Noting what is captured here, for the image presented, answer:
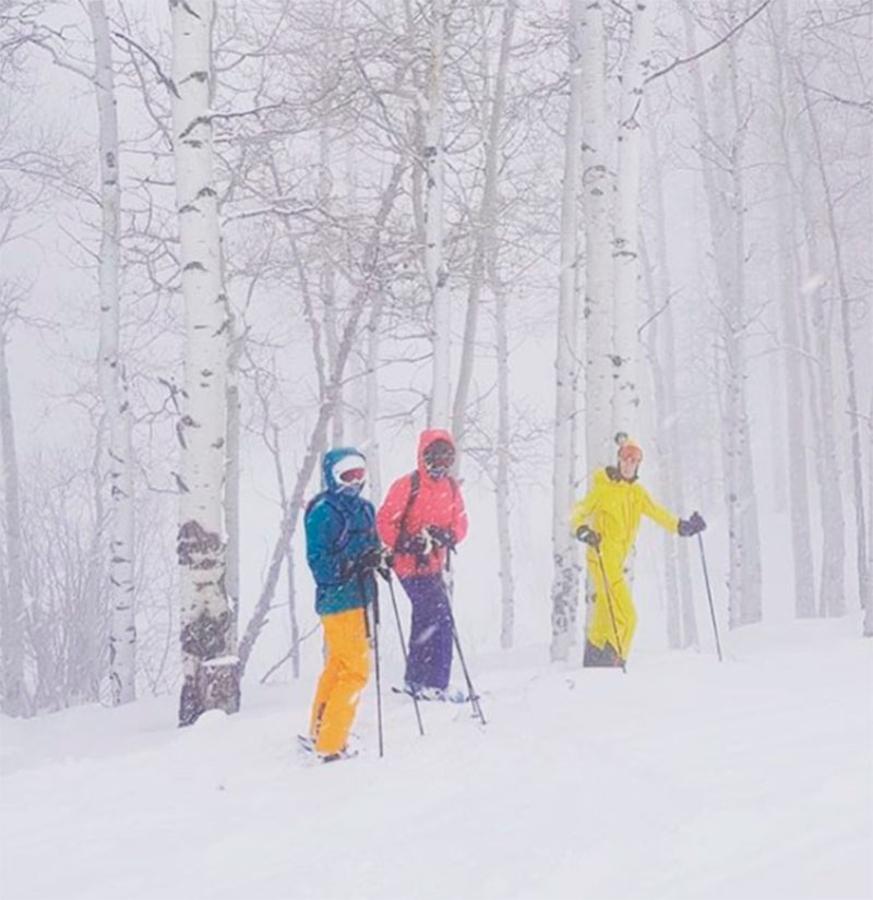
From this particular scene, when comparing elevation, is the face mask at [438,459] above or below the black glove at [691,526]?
above

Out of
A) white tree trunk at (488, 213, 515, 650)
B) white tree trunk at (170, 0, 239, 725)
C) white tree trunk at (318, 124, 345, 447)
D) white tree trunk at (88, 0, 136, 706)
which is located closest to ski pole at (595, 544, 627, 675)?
white tree trunk at (170, 0, 239, 725)

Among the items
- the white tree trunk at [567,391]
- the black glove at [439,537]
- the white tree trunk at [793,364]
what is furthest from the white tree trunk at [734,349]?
the black glove at [439,537]

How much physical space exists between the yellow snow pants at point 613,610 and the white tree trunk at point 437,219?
253cm

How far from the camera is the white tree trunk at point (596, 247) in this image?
9.36 meters

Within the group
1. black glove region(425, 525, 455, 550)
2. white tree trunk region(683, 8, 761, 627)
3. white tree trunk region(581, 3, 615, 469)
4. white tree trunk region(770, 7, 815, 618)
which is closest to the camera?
black glove region(425, 525, 455, 550)

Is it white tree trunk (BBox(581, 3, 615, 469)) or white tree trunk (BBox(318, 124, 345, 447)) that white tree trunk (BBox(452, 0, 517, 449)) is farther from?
white tree trunk (BBox(581, 3, 615, 469))

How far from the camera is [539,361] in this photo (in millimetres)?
46469

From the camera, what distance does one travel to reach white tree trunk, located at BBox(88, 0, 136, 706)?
1118 centimetres

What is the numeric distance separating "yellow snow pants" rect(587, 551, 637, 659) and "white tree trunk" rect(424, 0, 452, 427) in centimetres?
253

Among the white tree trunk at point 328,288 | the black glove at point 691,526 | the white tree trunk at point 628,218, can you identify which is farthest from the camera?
the white tree trunk at point 328,288

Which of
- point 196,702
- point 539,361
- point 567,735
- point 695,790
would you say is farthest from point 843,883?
point 539,361

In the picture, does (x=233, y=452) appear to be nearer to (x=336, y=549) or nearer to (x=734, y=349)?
(x=336, y=549)

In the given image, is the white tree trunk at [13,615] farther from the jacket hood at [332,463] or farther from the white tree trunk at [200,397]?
the jacket hood at [332,463]

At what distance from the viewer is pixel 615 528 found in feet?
27.8
